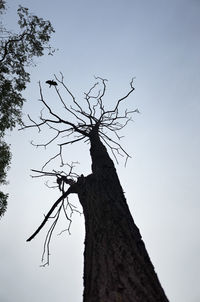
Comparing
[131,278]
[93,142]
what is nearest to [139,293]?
[131,278]

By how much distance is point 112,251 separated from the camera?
2.04 m

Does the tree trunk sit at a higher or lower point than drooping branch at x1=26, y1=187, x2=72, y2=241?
lower

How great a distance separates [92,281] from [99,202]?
862 millimetres

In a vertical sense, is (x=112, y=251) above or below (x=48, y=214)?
below

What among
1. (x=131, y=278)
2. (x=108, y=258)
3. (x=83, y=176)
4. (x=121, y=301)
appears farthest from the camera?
(x=83, y=176)

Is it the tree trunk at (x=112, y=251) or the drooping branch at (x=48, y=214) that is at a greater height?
the drooping branch at (x=48, y=214)

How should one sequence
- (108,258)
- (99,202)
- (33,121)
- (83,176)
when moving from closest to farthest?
A: (108,258)
(99,202)
(83,176)
(33,121)

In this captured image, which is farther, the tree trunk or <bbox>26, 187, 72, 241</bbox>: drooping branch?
<bbox>26, 187, 72, 241</bbox>: drooping branch

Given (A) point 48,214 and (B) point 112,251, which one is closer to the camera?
(B) point 112,251

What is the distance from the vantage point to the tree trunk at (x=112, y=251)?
5.63ft

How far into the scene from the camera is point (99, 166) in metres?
3.28

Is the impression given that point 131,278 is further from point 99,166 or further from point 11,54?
point 11,54

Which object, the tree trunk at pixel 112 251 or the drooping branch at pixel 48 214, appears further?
the drooping branch at pixel 48 214

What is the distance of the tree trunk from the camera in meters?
1.72
